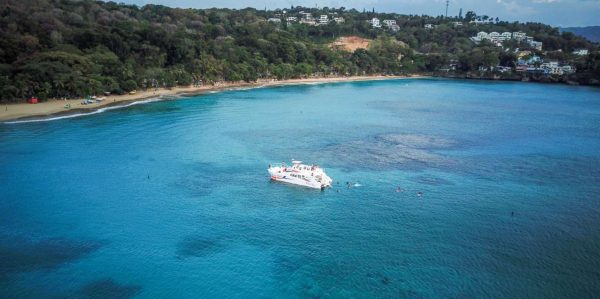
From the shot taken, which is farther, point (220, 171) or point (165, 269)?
point (220, 171)

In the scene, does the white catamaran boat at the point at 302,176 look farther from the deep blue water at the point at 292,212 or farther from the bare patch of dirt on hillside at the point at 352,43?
the bare patch of dirt on hillside at the point at 352,43

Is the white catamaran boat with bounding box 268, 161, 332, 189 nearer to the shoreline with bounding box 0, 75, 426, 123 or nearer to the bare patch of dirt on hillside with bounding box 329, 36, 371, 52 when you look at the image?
the shoreline with bounding box 0, 75, 426, 123

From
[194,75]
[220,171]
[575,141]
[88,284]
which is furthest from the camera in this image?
[194,75]

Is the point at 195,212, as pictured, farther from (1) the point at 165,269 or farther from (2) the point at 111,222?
(1) the point at 165,269

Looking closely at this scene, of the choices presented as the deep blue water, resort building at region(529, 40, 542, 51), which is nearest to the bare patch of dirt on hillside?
resort building at region(529, 40, 542, 51)

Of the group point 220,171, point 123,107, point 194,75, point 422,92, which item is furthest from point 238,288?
point 422,92

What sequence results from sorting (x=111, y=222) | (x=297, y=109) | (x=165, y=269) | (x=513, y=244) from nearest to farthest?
(x=165, y=269), (x=513, y=244), (x=111, y=222), (x=297, y=109)

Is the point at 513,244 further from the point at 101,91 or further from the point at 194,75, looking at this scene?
the point at 194,75
